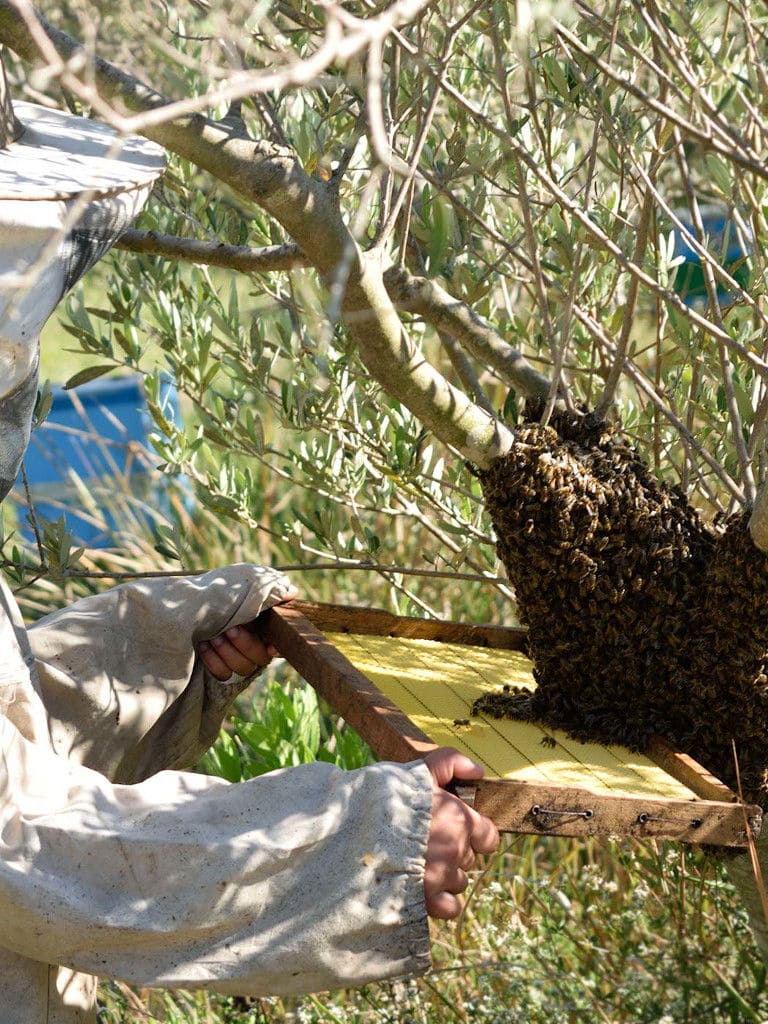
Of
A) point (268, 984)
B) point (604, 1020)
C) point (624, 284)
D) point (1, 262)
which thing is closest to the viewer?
point (1, 262)

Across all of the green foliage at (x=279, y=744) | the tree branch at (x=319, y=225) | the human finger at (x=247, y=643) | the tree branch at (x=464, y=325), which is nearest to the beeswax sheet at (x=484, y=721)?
the human finger at (x=247, y=643)

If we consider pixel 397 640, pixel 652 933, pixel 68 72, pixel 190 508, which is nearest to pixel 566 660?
pixel 397 640

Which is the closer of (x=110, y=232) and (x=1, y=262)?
(x=1, y=262)

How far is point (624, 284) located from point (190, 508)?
282cm

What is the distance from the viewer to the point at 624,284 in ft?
10.3

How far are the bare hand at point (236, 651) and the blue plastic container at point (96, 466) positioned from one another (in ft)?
9.29

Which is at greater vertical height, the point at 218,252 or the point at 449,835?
the point at 218,252

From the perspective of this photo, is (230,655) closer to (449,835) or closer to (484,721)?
(484,721)

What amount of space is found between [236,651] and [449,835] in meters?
0.79

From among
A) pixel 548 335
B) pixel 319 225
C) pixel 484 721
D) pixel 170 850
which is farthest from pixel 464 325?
pixel 170 850

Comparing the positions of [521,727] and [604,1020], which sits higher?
[521,727]

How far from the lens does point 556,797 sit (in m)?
1.60

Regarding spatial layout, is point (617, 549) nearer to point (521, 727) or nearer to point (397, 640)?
point (521, 727)

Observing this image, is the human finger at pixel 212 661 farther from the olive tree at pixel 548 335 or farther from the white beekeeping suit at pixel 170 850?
the white beekeeping suit at pixel 170 850
